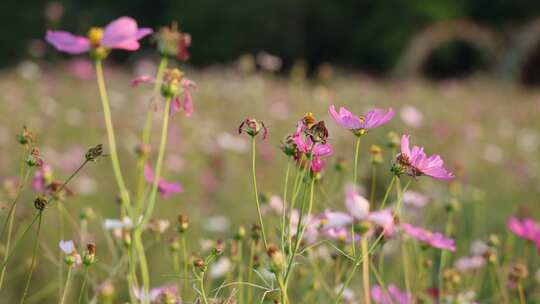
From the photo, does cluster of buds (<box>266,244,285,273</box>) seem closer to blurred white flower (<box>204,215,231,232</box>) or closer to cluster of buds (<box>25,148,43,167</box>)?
cluster of buds (<box>25,148,43,167</box>)

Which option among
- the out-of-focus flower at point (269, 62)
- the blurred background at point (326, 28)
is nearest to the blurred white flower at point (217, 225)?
the out-of-focus flower at point (269, 62)

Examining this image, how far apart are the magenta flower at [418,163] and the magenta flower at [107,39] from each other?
0.27m

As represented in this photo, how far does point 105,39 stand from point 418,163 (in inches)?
12.7

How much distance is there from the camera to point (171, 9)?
14625 millimetres

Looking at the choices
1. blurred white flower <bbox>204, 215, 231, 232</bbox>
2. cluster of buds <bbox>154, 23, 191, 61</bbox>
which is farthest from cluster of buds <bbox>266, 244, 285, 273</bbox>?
blurred white flower <bbox>204, 215, 231, 232</bbox>

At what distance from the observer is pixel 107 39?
0.57 m

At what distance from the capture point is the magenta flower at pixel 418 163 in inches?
25.0

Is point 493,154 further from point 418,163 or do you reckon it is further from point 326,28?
point 326,28

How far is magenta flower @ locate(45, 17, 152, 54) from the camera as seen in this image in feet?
1.86

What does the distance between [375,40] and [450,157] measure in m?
9.52

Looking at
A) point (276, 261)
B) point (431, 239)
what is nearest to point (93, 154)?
point (276, 261)

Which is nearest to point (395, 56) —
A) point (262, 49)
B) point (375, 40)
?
point (375, 40)

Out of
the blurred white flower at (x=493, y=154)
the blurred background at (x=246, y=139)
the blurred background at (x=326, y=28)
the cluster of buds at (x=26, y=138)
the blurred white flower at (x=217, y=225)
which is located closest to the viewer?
the cluster of buds at (x=26, y=138)

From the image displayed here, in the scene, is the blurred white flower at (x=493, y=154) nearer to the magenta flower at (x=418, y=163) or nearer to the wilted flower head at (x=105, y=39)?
the magenta flower at (x=418, y=163)
